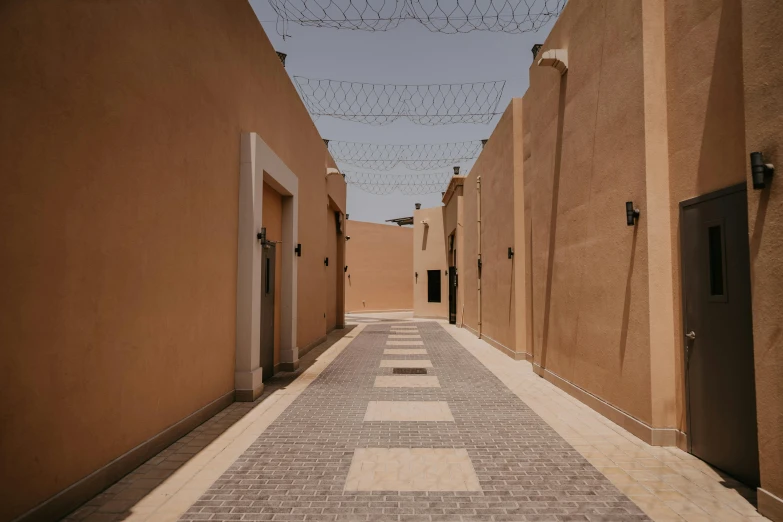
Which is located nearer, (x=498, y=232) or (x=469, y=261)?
(x=498, y=232)

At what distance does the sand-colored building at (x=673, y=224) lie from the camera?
113 inches

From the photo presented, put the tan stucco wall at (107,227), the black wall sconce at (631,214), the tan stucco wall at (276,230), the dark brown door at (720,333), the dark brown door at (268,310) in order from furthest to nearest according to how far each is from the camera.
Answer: the tan stucco wall at (276,230)
the dark brown door at (268,310)
the black wall sconce at (631,214)
the dark brown door at (720,333)
the tan stucco wall at (107,227)

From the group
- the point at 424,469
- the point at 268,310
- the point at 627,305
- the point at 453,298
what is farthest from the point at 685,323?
the point at 453,298

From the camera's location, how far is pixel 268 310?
726cm

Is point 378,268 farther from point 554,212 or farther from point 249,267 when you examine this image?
point 249,267

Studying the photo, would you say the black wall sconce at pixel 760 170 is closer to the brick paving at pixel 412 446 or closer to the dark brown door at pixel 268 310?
the brick paving at pixel 412 446

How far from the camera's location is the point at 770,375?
110 inches

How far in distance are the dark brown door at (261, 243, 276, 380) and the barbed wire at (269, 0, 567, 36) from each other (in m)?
3.07

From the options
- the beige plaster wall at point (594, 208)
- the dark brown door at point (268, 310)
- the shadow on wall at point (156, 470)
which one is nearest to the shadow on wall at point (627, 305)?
the beige plaster wall at point (594, 208)

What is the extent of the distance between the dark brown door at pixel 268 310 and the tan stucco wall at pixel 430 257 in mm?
13941

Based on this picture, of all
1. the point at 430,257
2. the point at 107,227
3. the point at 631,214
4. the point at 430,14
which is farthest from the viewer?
the point at 430,257

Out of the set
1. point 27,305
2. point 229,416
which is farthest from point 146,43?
point 229,416

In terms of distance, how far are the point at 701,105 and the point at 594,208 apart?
5.37ft

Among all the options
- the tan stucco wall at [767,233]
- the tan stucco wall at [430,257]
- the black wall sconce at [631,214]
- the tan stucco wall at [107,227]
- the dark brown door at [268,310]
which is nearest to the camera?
the tan stucco wall at [107,227]
